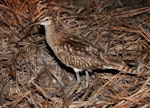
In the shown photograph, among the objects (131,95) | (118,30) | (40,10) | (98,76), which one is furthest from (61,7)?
(131,95)

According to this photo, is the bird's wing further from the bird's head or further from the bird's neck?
the bird's head

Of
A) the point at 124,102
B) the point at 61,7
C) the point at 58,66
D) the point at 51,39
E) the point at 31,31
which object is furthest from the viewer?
the point at 61,7

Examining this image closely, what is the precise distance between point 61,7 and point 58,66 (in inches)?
43.4

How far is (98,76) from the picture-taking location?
4.91 m

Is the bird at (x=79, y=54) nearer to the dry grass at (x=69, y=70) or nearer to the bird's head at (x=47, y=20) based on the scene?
the bird's head at (x=47, y=20)

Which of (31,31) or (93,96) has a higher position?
(31,31)

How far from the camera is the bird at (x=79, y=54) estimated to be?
4602 mm

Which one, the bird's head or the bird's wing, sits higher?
the bird's head

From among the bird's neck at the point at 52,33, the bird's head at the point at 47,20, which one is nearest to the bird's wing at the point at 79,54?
the bird's neck at the point at 52,33

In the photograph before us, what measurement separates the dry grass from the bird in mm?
208

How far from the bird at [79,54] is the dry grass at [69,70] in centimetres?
21

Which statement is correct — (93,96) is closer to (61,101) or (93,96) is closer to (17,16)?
(61,101)

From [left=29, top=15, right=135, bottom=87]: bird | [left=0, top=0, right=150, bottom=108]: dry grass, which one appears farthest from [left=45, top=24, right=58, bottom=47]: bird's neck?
[left=0, top=0, right=150, bottom=108]: dry grass

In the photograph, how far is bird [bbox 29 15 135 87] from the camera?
4602 millimetres
